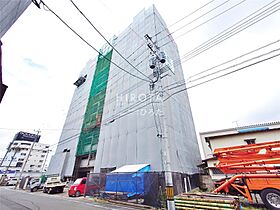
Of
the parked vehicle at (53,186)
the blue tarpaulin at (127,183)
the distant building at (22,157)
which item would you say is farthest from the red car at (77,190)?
the distant building at (22,157)

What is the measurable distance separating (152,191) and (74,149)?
19436 millimetres

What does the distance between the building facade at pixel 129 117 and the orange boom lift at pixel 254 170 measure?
468 centimetres

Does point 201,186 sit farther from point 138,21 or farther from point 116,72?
point 138,21

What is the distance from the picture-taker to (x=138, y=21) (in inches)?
947

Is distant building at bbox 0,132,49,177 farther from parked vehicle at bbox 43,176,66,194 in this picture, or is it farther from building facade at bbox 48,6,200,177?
parked vehicle at bbox 43,176,66,194

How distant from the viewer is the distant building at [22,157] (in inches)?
1940

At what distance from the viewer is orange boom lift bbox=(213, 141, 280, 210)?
6145 mm

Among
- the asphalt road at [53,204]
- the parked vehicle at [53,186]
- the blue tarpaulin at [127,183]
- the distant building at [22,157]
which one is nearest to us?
the asphalt road at [53,204]

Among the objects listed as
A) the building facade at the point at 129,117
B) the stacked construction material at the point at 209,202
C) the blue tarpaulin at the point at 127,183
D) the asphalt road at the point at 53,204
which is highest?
the building facade at the point at 129,117

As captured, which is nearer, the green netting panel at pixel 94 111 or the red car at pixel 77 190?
the red car at pixel 77 190

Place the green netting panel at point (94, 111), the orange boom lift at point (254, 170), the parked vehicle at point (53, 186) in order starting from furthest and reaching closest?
1. the green netting panel at point (94, 111)
2. the parked vehicle at point (53, 186)
3. the orange boom lift at point (254, 170)

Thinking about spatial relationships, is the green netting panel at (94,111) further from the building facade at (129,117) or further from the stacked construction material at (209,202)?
the stacked construction material at (209,202)

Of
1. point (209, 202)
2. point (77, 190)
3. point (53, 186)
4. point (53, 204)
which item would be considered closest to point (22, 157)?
point (53, 186)

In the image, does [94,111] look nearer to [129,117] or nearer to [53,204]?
[129,117]
